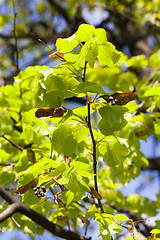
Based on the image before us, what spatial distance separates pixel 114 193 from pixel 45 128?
3.49 ft

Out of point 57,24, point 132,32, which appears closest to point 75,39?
point 132,32

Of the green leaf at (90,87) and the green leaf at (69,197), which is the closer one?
the green leaf at (90,87)

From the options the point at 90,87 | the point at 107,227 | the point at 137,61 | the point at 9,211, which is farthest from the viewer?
the point at 137,61

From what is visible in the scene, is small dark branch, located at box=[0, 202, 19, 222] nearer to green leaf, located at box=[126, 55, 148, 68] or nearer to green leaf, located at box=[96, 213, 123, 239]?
green leaf, located at box=[96, 213, 123, 239]

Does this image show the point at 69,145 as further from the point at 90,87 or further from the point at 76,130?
the point at 90,87

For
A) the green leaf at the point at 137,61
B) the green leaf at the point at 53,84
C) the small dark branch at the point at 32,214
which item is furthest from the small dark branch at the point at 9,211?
the green leaf at the point at 137,61

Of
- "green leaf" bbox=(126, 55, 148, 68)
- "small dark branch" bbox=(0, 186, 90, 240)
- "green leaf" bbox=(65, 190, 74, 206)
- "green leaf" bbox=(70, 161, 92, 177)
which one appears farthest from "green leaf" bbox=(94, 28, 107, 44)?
"green leaf" bbox=(126, 55, 148, 68)

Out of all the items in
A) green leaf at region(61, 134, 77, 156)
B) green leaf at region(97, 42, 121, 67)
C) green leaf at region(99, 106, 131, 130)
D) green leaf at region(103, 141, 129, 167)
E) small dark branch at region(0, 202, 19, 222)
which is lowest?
small dark branch at region(0, 202, 19, 222)

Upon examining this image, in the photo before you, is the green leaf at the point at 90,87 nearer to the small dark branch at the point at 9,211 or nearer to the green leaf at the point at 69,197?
the green leaf at the point at 69,197

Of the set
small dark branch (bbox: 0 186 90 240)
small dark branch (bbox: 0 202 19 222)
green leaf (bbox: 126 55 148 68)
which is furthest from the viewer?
green leaf (bbox: 126 55 148 68)

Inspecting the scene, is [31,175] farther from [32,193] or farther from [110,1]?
[110,1]

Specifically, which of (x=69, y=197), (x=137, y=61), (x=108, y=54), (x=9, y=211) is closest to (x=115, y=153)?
(x=69, y=197)

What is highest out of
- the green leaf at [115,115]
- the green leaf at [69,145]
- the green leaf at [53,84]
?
the green leaf at [53,84]

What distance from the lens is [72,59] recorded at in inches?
31.4
